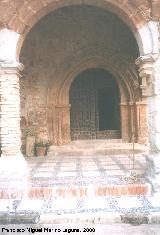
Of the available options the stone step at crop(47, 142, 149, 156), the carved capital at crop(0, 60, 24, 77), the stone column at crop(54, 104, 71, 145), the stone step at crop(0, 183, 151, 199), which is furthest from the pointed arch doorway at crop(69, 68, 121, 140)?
the stone step at crop(0, 183, 151, 199)

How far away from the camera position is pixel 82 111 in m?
10.7

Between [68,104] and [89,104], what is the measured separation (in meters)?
1.05

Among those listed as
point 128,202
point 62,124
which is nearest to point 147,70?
point 128,202

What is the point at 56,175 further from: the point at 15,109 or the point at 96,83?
the point at 96,83

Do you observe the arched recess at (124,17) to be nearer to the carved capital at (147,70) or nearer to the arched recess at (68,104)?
the carved capital at (147,70)

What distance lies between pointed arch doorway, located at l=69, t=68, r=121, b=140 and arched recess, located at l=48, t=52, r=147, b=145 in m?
0.69

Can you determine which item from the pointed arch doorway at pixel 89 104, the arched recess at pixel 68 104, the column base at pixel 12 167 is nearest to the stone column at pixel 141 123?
the arched recess at pixel 68 104

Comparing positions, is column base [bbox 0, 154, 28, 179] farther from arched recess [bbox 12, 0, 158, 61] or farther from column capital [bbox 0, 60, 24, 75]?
arched recess [bbox 12, 0, 158, 61]

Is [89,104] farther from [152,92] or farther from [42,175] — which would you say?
[152,92]

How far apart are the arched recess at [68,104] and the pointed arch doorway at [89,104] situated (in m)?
0.69

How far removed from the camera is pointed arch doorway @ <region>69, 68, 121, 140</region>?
420 inches

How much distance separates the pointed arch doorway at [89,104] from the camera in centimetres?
1067

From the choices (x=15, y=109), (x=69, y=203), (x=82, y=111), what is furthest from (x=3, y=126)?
(x=82, y=111)

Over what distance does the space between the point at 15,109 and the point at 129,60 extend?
493cm
